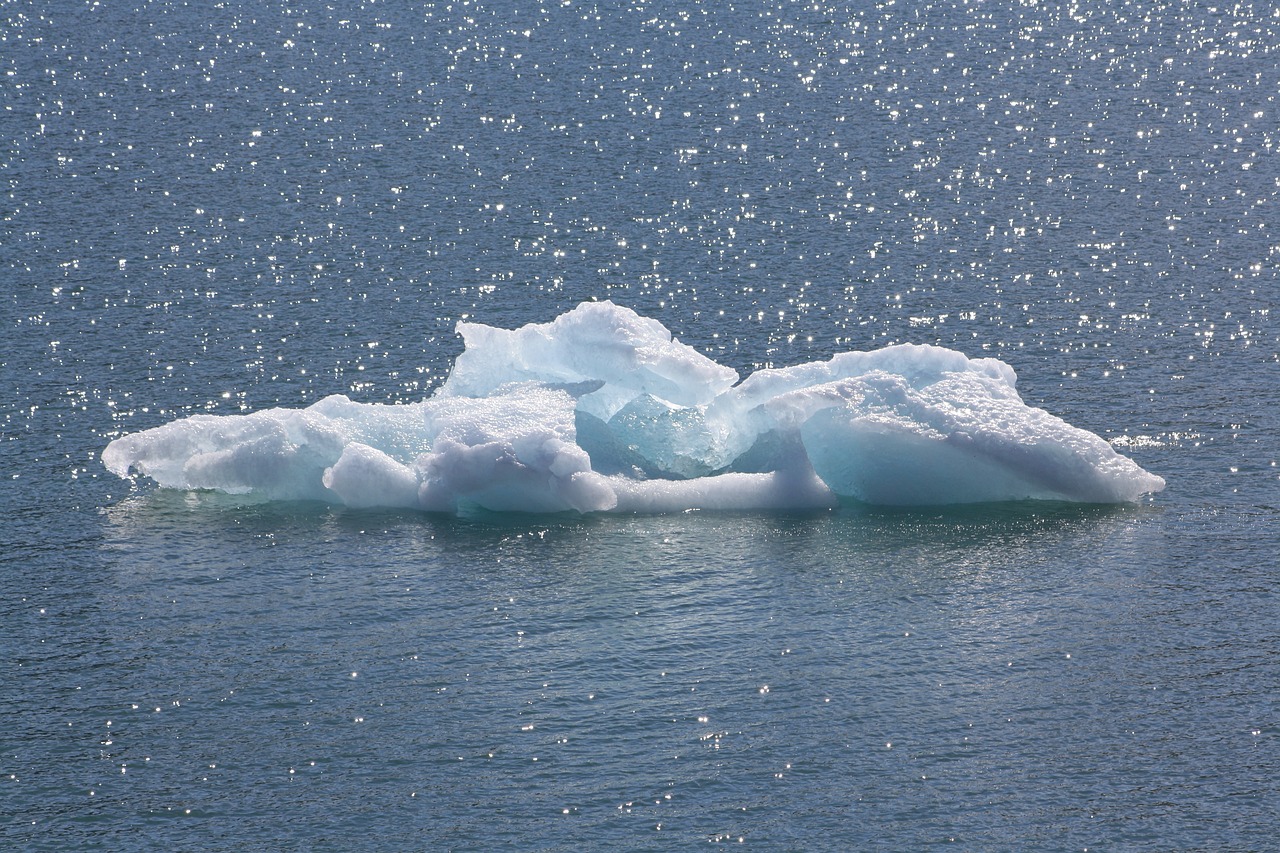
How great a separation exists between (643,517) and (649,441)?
1.89 m

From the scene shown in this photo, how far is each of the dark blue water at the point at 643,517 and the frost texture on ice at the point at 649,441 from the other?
581 mm

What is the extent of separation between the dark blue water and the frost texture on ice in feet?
1.91

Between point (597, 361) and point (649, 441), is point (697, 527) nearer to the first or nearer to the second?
point (649, 441)

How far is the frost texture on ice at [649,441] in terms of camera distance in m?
27.2

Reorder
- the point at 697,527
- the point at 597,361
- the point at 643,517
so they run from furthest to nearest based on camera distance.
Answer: the point at 597,361, the point at 643,517, the point at 697,527

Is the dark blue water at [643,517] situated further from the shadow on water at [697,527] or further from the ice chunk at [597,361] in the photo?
the ice chunk at [597,361]

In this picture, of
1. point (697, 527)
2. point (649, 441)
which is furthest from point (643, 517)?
point (649, 441)

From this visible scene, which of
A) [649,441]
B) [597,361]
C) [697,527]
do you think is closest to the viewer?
[697,527]

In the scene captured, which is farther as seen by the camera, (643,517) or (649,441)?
(649,441)

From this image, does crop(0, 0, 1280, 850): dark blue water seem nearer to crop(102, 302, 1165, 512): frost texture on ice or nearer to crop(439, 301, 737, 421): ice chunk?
crop(102, 302, 1165, 512): frost texture on ice

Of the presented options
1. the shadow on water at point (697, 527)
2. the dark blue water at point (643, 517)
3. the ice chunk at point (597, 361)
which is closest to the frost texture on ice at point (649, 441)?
the ice chunk at point (597, 361)

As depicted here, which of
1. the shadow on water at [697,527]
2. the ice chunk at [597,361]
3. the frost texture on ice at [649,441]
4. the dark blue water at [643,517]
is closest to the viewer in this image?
the dark blue water at [643,517]

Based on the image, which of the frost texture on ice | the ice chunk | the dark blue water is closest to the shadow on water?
the dark blue water

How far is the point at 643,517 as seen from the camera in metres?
27.7
